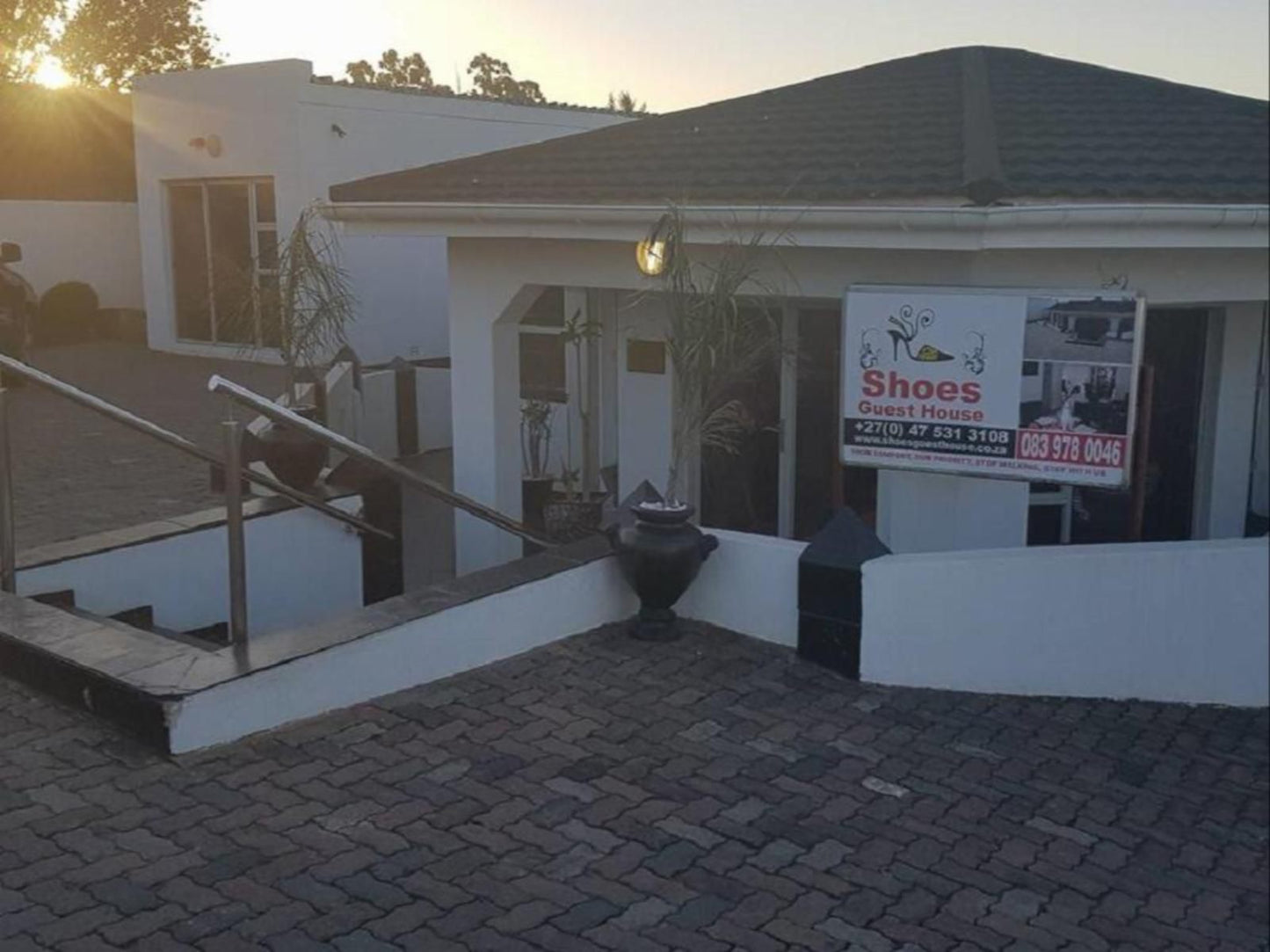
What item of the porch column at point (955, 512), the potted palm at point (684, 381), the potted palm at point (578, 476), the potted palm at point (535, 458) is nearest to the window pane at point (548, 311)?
the potted palm at point (578, 476)

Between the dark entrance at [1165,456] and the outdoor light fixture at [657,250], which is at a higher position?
the outdoor light fixture at [657,250]

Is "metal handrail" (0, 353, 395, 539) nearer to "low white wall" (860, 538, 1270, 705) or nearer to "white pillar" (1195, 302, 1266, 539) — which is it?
"low white wall" (860, 538, 1270, 705)

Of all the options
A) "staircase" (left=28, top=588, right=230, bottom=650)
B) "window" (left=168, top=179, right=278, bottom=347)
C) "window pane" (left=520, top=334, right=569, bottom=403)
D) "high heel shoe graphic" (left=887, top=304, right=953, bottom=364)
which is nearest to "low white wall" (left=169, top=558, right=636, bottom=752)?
"staircase" (left=28, top=588, right=230, bottom=650)

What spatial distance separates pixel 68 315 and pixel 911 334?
1640 centimetres

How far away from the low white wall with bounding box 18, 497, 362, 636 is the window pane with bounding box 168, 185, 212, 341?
455 inches

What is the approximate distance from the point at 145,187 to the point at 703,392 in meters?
14.8

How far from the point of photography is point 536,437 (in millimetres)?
11438

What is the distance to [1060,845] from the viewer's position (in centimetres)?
470

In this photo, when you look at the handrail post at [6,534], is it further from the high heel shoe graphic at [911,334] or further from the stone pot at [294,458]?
the high heel shoe graphic at [911,334]

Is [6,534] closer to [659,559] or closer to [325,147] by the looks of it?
[659,559]

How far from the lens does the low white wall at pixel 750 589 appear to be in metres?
6.66

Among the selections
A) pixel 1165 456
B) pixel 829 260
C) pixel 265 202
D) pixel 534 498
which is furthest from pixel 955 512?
pixel 265 202

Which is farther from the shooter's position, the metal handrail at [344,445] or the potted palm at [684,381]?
the potted palm at [684,381]

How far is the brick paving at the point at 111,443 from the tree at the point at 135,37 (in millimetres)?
2588
